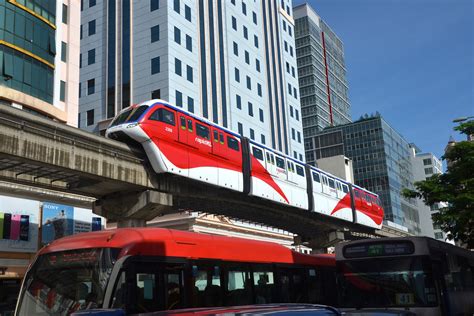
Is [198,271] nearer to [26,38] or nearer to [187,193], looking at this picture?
[187,193]

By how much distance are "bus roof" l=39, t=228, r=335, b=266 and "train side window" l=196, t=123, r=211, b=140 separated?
9614 millimetres

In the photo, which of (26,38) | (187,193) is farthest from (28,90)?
(187,193)

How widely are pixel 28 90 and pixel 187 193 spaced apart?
536 inches

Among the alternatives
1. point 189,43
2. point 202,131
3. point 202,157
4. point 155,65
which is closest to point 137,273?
point 202,157

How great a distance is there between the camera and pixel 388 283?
37.1 feet

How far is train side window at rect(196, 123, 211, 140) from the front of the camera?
22.2m

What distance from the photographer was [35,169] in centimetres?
1858

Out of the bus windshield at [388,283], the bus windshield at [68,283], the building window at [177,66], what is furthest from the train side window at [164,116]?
the building window at [177,66]

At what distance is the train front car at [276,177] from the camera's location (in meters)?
26.7

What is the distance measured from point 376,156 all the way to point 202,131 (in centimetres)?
9697

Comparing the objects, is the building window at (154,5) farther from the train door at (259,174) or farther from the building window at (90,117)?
the train door at (259,174)

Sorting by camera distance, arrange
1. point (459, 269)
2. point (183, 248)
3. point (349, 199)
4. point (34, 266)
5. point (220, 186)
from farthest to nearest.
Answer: point (349, 199) → point (220, 186) → point (459, 269) → point (183, 248) → point (34, 266)

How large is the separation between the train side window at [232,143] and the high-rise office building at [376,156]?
292 ft

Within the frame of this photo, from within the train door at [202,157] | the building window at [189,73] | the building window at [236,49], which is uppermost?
the building window at [236,49]
